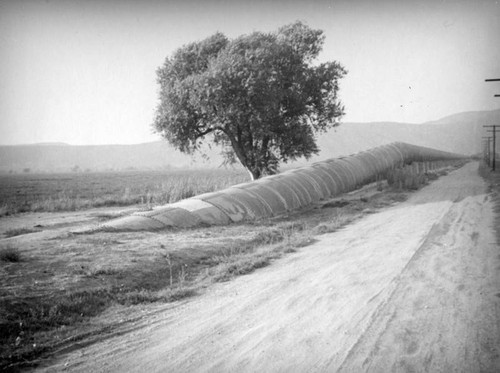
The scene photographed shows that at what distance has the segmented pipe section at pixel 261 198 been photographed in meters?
11.9

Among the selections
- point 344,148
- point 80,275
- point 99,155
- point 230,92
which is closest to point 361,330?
point 80,275

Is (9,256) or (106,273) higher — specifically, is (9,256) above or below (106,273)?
above

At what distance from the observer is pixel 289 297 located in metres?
5.81

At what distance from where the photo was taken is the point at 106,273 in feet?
23.7

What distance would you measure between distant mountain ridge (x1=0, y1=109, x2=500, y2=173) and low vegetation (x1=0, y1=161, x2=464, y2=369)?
130m

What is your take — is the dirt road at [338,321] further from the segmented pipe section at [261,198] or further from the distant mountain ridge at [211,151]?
the distant mountain ridge at [211,151]

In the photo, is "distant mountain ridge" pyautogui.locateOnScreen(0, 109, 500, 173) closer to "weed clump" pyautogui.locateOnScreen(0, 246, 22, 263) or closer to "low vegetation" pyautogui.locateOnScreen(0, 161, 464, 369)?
"low vegetation" pyautogui.locateOnScreen(0, 161, 464, 369)

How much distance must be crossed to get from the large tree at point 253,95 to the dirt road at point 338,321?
13.4m

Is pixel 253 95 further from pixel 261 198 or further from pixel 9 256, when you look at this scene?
pixel 9 256

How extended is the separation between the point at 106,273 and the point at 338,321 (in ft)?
14.9

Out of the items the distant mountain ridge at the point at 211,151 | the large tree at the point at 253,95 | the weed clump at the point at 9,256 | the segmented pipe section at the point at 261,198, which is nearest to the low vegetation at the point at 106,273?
the weed clump at the point at 9,256

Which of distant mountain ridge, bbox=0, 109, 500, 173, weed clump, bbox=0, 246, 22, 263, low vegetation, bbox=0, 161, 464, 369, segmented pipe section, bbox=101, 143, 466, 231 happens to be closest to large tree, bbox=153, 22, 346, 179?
segmented pipe section, bbox=101, 143, 466, 231

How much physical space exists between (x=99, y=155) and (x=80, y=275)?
175055mm

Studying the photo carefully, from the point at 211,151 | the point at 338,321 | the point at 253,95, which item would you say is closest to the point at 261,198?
the point at 253,95
